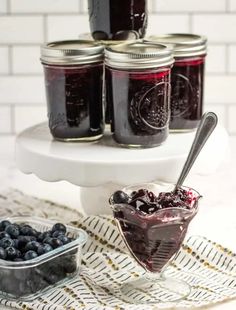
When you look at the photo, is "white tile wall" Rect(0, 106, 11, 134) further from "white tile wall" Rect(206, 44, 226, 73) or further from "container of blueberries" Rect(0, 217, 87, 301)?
"container of blueberries" Rect(0, 217, 87, 301)

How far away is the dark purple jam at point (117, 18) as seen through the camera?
1.44 meters

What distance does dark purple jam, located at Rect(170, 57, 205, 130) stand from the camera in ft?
4.92

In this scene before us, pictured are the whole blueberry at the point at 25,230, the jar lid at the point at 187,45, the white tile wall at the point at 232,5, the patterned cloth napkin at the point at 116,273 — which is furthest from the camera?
the white tile wall at the point at 232,5

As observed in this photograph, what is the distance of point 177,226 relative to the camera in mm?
1281

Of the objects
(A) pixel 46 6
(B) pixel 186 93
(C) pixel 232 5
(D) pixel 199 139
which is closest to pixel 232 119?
(C) pixel 232 5

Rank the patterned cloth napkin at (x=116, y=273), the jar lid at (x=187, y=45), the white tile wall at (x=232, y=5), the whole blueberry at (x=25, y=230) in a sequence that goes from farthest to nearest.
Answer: the white tile wall at (x=232, y=5) → the jar lid at (x=187, y=45) → the whole blueberry at (x=25, y=230) → the patterned cloth napkin at (x=116, y=273)

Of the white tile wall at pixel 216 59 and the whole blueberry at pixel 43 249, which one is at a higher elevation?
the white tile wall at pixel 216 59

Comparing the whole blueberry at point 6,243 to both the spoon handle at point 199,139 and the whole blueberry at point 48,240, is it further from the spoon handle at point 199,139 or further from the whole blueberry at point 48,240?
the spoon handle at point 199,139

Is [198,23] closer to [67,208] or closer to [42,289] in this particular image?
[67,208]

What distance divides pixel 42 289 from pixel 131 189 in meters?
0.19

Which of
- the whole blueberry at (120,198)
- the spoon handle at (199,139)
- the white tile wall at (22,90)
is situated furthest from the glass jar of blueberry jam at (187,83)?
the white tile wall at (22,90)

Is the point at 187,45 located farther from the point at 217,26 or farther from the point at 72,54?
the point at 217,26

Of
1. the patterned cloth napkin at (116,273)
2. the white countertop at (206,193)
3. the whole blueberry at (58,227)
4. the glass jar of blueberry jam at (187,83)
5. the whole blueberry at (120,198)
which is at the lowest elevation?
the white countertop at (206,193)

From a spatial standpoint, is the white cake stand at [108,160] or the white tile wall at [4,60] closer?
→ the white cake stand at [108,160]
